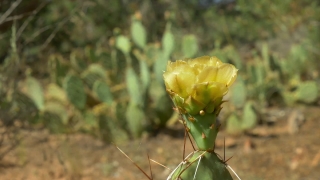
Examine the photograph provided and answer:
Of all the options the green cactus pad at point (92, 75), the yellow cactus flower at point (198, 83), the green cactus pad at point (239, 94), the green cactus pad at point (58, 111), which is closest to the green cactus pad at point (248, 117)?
the green cactus pad at point (239, 94)

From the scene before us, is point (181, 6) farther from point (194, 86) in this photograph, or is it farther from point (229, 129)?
point (194, 86)

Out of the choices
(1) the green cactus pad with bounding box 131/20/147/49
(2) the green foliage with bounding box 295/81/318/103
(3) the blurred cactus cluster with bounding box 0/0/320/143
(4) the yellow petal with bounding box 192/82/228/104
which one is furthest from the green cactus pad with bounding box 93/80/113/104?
(4) the yellow petal with bounding box 192/82/228/104

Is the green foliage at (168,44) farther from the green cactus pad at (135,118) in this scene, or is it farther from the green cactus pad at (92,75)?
the green cactus pad at (92,75)

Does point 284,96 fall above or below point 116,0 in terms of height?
below

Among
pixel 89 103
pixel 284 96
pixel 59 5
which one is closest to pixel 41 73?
pixel 59 5

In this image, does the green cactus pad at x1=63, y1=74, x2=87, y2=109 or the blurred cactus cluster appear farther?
the green cactus pad at x1=63, y1=74, x2=87, y2=109

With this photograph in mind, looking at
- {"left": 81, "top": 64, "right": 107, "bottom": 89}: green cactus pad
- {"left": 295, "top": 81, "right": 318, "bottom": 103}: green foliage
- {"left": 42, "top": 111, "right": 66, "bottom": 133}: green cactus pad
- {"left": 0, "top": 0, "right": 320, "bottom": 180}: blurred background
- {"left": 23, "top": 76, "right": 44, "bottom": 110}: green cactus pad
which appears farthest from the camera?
{"left": 295, "top": 81, "right": 318, "bottom": 103}: green foliage

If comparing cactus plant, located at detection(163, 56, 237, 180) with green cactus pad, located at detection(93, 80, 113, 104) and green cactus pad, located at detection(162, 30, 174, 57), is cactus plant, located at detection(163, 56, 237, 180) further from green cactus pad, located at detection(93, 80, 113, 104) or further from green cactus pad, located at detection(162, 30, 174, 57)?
green cactus pad, located at detection(162, 30, 174, 57)
